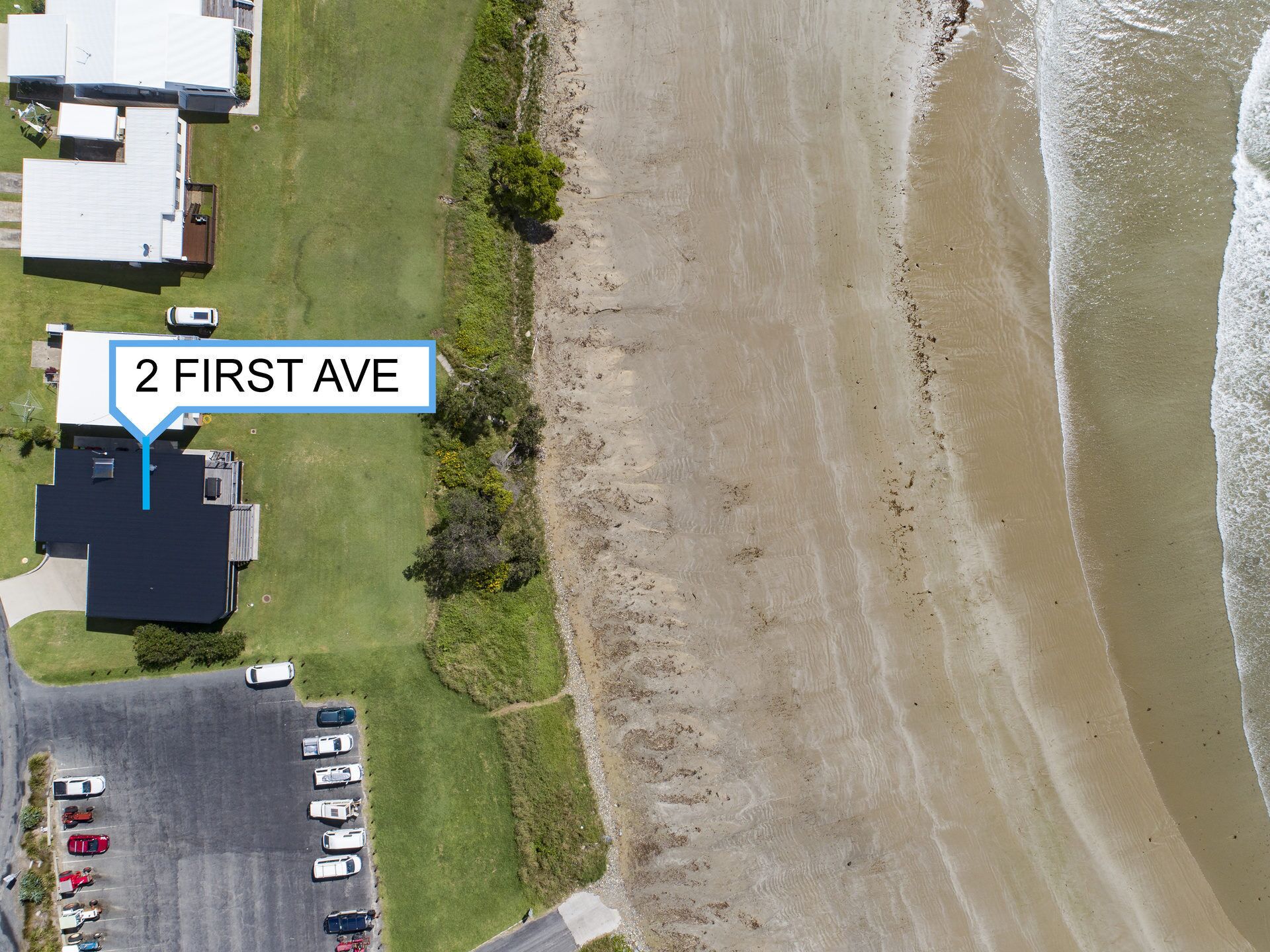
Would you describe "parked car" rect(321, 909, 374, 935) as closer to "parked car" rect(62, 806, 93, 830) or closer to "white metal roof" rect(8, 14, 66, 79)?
"parked car" rect(62, 806, 93, 830)

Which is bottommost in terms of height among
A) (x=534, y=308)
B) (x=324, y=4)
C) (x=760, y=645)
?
(x=760, y=645)

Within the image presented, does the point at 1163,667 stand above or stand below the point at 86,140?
below

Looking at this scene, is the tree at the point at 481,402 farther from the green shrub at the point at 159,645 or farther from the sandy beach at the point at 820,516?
the green shrub at the point at 159,645

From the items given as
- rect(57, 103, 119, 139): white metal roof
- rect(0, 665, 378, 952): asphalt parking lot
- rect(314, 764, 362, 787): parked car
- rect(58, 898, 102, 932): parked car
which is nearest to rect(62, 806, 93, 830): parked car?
rect(0, 665, 378, 952): asphalt parking lot

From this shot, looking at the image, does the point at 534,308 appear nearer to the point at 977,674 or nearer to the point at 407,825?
the point at 407,825

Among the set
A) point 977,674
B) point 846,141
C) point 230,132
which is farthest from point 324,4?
point 977,674

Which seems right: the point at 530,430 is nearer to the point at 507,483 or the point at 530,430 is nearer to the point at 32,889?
the point at 507,483
